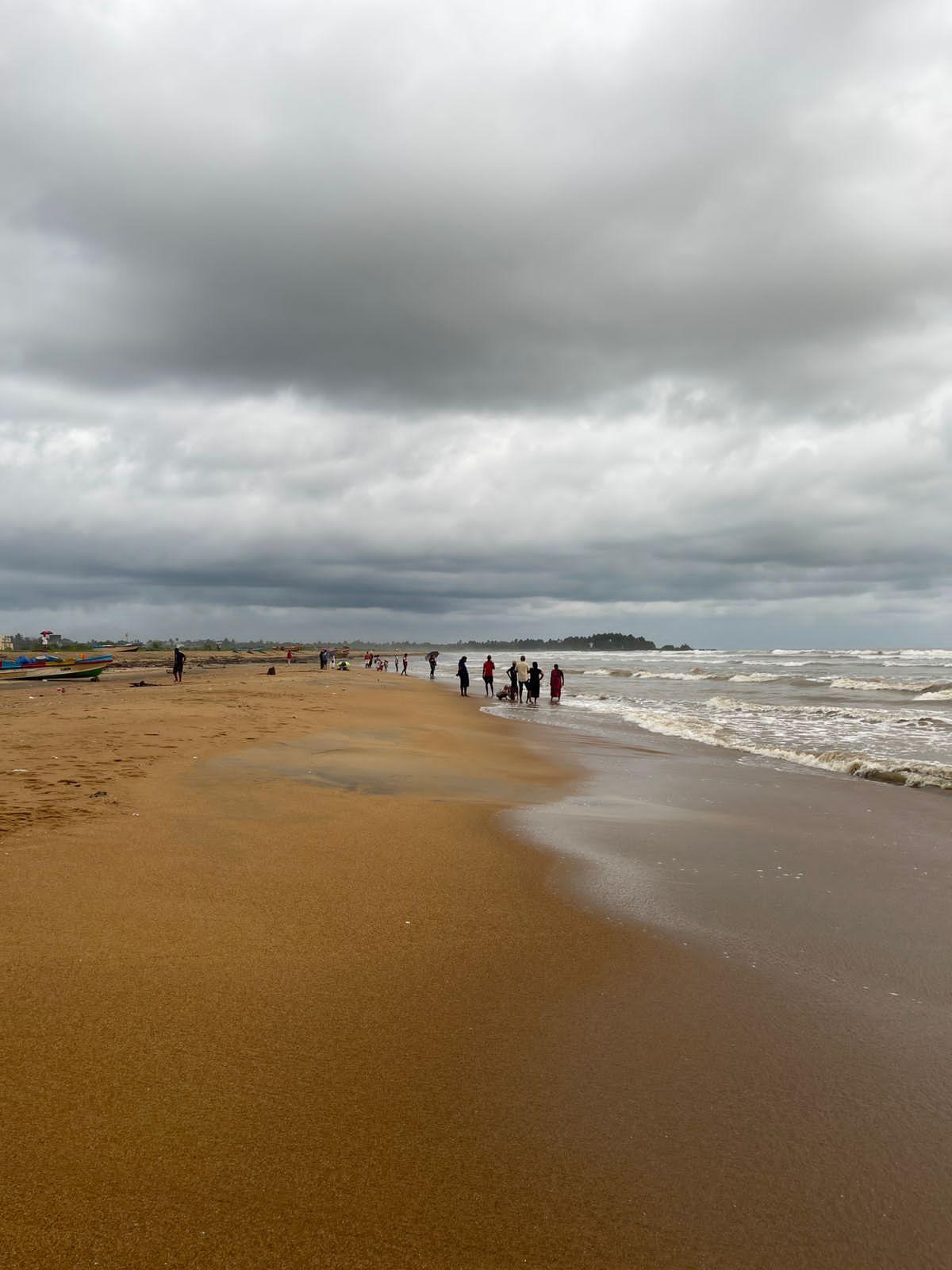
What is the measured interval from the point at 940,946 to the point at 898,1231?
3.11m

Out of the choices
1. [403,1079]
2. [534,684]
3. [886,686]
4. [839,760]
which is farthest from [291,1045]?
[886,686]

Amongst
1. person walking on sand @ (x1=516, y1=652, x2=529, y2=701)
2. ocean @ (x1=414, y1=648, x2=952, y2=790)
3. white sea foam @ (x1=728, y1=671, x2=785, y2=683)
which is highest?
person walking on sand @ (x1=516, y1=652, x2=529, y2=701)

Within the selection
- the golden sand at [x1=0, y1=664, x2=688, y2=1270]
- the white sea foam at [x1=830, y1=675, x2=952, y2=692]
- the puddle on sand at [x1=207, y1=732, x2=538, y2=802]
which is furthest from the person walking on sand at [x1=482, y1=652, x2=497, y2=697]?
the golden sand at [x1=0, y1=664, x2=688, y2=1270]

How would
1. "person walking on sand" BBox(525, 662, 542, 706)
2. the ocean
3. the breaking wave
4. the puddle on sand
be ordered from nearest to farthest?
the puddle on sand, the ocean, "person walking on sand" BBox(525, 662, 542, 706), the breaking wave

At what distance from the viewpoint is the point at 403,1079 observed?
316cm

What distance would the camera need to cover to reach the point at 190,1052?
127 inches

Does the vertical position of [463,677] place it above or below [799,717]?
above

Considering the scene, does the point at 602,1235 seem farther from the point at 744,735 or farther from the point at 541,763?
the point at 744,735

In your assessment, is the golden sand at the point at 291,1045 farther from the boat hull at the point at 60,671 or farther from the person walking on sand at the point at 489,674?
the boat hull at the point at 60,671

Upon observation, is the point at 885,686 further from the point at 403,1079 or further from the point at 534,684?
the point at 403,1079

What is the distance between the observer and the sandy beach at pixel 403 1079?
236 centimetres

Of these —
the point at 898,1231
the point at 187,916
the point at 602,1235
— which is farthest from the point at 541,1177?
the point at 187,916

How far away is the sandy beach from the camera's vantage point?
7.74 feet

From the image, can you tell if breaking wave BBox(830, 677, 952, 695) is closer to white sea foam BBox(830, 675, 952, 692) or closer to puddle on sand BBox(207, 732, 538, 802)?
white sea foam BBox(830, 675, 952, 692)
